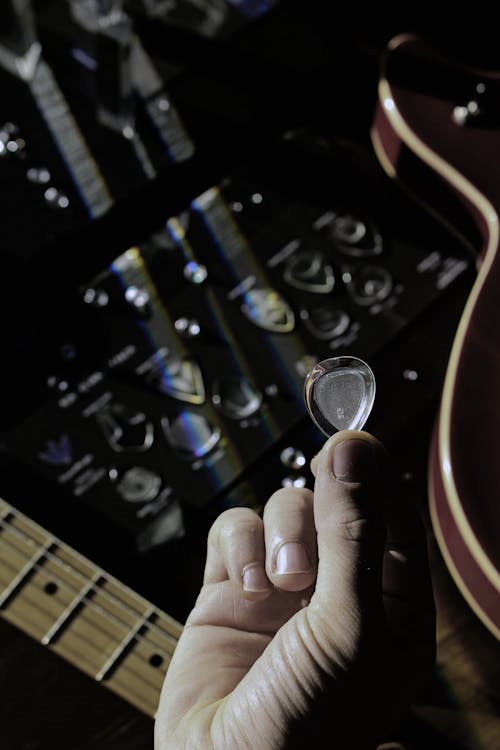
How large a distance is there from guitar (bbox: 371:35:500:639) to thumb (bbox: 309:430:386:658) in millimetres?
255

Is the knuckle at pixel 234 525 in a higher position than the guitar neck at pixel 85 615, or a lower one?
higher

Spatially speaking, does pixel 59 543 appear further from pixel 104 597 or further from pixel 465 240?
pixel 465 240

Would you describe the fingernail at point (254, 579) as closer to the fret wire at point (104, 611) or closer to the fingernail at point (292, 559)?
the fingernail at point (292, 559)

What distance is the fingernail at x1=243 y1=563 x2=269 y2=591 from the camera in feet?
1.74

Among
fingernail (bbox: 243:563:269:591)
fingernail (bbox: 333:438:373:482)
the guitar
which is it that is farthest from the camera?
the guitar

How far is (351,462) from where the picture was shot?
0.42m

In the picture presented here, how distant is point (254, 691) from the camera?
17.4 inches

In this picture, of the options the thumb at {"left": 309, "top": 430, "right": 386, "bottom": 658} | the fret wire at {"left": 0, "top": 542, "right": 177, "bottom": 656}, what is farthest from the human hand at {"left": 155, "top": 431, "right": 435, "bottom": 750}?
the fret wire at {"left": 0, "top": 542, "right": 177, "bottom": 656}

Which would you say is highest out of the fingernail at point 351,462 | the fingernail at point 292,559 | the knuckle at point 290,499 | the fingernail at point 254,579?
the fingernail at point 351,462

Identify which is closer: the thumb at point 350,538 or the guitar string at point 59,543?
the thumb at point 350,538

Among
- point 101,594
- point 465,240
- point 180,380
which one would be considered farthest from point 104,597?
point 465,240

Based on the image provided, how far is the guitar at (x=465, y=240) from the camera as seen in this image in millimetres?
671

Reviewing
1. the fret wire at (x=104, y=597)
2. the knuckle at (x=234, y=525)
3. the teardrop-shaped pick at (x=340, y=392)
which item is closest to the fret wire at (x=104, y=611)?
the fret wire at (x=104, y=597)

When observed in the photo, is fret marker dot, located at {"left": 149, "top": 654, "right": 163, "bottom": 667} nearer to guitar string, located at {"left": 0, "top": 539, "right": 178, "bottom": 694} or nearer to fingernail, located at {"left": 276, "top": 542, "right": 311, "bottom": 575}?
guitar string, located at {"left": 0, "top": 539, "right": 178, "bottom": 694}
